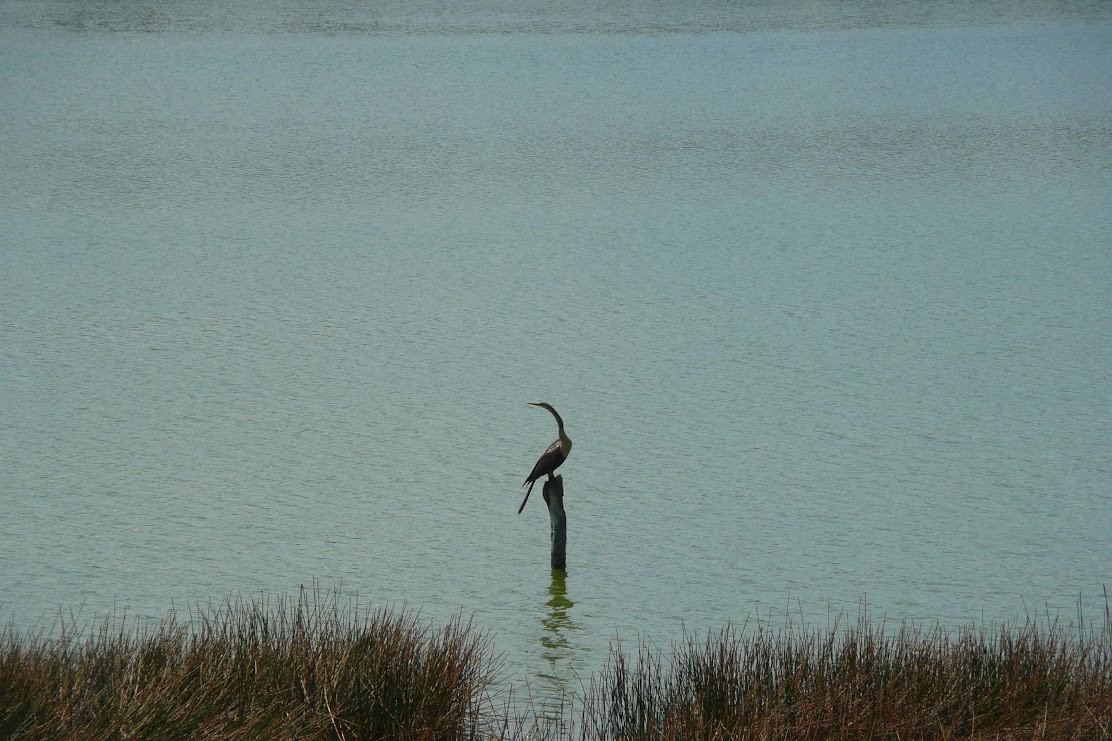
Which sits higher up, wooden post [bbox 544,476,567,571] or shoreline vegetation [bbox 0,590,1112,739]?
wooden post [bbox 544,476,567,571]

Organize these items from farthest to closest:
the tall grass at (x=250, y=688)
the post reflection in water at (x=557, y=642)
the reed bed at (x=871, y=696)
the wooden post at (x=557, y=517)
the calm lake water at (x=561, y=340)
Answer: the calm lake water at (x=561, y=340)
the wooden post at (x=557, y=517)
the post reflection in water at (x=557, y=642)
the reed bed at (x=871, y=696)
the tall grass at (x=250, y=688)

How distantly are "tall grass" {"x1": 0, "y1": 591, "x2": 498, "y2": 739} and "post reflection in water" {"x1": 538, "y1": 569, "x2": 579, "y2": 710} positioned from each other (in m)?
0.68

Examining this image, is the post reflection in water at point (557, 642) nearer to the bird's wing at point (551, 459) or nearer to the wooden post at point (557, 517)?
the wooden post at point (557, 517)

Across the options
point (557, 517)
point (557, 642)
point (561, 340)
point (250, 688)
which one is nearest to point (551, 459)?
point (557, 517)

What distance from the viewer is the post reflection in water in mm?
4969

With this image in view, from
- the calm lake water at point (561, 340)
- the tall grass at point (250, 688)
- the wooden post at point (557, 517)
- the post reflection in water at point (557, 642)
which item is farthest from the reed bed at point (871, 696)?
the wooden post at point (557, 517)

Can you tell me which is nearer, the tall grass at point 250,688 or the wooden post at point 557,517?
the tall grass at point 250,688

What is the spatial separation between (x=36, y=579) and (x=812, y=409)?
5124 mm

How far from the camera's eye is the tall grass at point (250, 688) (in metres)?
3.35

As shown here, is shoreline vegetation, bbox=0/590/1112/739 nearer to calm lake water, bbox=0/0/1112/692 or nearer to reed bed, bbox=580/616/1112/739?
reed bed, bbox=580/616/1112/739

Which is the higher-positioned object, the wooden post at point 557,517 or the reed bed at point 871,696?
the wooden post at point 557,517

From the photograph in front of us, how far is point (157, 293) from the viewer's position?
1245cm

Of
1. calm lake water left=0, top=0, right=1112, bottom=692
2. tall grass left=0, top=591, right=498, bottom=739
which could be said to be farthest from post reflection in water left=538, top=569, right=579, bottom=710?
tall grass left=0, top=591, right=498, bottom=739

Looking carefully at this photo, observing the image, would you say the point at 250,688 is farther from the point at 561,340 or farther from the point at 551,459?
the point at 561,340
